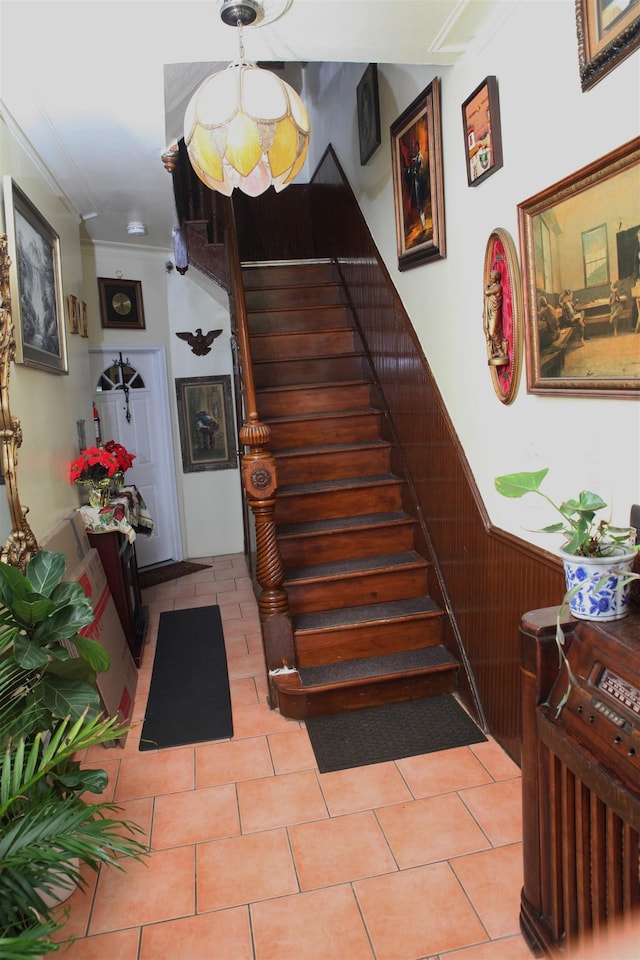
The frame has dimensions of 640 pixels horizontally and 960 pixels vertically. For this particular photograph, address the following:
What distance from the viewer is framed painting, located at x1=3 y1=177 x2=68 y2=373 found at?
9.02ft

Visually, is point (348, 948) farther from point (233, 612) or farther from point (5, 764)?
point (233, 612)

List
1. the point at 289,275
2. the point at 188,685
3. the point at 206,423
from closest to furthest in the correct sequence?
the point at 188,685, the point at 289,275, the point at 206,423

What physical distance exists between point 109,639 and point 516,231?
277 cm

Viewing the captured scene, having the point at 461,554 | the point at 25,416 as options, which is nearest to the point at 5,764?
the point at 25,416

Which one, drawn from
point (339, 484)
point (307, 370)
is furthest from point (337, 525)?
point (307, 370)

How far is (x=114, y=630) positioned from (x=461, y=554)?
1979mm

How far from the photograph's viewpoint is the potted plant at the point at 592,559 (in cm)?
150

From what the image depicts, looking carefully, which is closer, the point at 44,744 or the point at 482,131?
the point at 44,744

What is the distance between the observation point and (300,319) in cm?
472

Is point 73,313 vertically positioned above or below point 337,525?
above

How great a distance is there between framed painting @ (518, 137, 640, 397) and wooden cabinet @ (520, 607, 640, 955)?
679 mm

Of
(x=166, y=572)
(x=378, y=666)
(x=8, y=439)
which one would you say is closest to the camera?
(x=8, y=439)

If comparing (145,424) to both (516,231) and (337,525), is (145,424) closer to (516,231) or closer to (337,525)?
(337,525)

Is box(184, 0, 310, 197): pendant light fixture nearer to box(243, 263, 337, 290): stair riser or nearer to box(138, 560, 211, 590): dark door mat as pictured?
box(243, 263, 337, 290): stair riser
